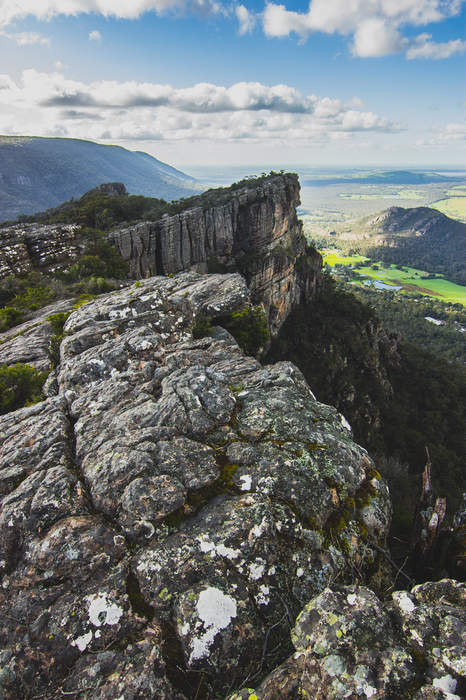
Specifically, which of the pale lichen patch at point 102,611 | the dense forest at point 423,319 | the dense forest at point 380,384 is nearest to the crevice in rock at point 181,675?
the pale lichen patch at point 102,611

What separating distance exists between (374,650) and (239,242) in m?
69.9

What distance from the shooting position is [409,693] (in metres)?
3.85

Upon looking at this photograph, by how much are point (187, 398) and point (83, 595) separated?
16.0 ft

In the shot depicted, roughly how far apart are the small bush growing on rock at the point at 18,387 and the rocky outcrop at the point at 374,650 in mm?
11892

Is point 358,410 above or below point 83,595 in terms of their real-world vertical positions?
below

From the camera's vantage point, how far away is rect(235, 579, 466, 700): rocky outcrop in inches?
154

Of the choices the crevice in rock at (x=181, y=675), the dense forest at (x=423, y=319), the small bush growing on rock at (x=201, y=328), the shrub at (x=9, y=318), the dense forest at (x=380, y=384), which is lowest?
the dense forest at (x=423, y=319)

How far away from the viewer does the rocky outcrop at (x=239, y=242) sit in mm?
55500

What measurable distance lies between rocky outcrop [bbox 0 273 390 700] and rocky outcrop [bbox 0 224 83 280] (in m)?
33.9

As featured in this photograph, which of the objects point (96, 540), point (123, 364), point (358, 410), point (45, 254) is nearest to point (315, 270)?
point (358, 410)

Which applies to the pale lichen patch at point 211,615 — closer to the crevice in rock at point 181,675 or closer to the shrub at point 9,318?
the crevice in rock at point 181,675

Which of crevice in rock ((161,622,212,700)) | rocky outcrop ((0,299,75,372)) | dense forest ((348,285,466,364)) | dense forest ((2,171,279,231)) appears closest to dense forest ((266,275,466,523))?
dense forest ((2,171,279,231))

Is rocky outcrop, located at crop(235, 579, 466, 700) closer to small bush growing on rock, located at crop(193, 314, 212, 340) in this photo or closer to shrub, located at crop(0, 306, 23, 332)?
small bush growing on rock, located at crop(193, 314, 212, 340)

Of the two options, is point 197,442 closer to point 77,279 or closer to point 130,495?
point 130,495
